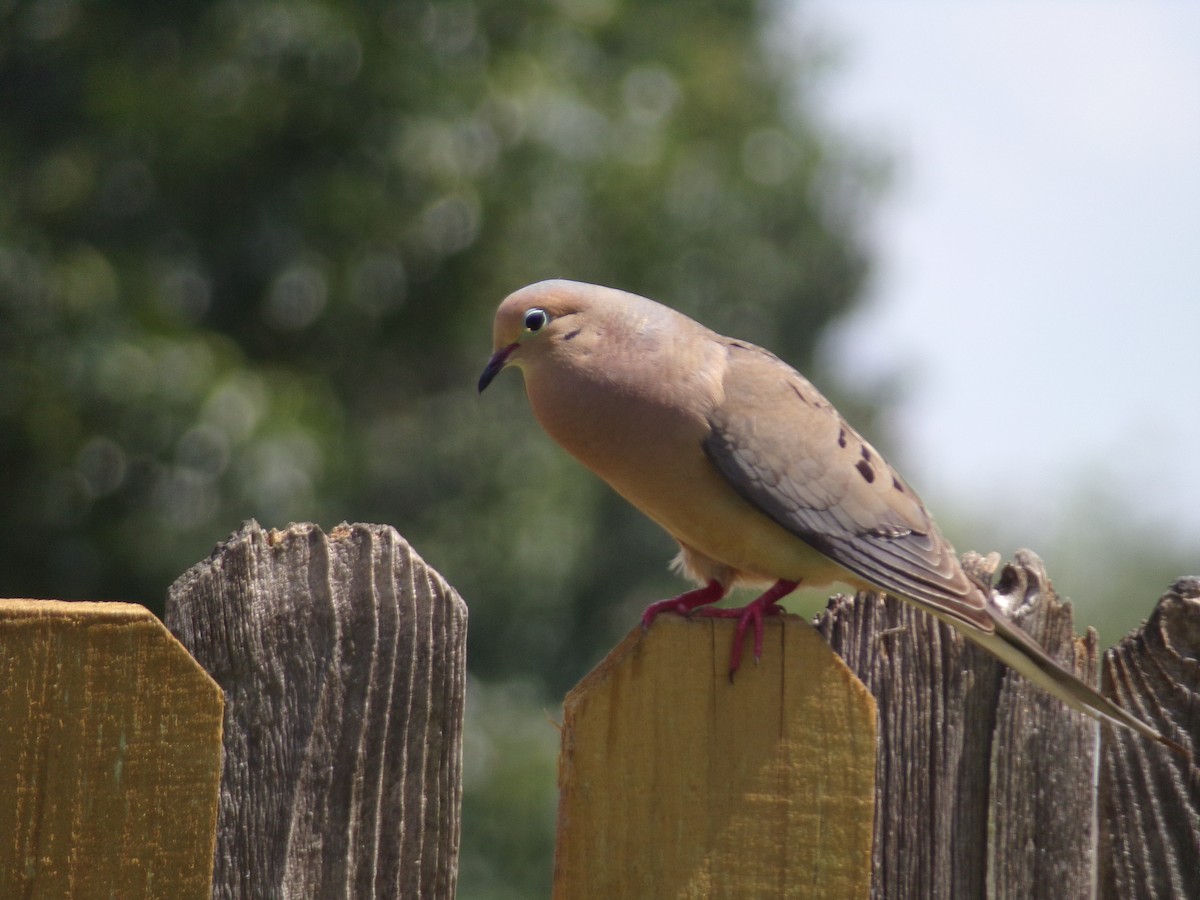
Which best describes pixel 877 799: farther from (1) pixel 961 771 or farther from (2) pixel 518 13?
(2) pixel 518 13

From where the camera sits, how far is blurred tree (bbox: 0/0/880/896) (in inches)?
233

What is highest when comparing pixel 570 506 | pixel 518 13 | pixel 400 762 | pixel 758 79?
pixel 758 79

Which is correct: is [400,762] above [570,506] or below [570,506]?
below

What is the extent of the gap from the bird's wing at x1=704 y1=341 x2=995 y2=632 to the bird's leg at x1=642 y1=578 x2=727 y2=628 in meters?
0.21

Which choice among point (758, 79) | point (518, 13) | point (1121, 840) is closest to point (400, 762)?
point (1121, 840)

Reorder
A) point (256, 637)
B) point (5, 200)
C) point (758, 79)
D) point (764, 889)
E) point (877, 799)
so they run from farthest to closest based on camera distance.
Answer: point (758, 79) → point (5, 200) → point (877, 799) → point (764, 889) → point (256, 637)

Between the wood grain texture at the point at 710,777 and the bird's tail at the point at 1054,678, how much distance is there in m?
0.34

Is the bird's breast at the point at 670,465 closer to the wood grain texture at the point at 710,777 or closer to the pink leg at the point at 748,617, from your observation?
the pink leg at the point at 748,617

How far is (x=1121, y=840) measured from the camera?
7.19ft

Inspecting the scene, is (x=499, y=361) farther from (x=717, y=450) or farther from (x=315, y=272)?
(x=315, y=272)

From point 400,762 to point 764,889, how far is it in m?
0.55

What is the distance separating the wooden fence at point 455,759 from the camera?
1.69 meters

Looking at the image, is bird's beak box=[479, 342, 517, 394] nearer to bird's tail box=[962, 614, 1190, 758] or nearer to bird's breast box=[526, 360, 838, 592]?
bird's breast box=[526, 360, 838, 592]

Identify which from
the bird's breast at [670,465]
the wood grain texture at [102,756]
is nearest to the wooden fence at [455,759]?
the wood grain texture at [102,756]
